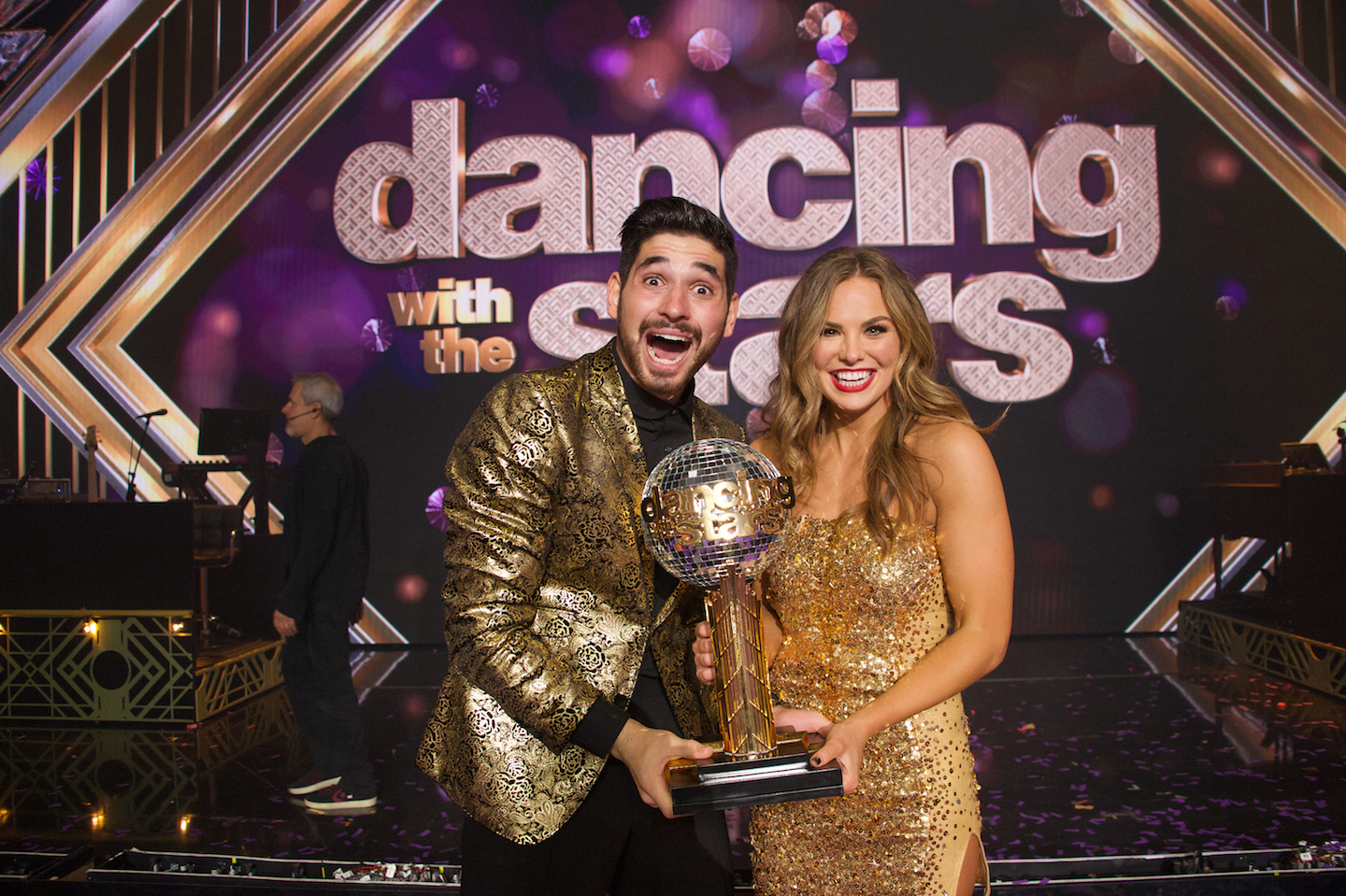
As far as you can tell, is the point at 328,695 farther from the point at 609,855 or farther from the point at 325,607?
the point at 609,855

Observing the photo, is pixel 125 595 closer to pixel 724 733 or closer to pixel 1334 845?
pixel 724 733

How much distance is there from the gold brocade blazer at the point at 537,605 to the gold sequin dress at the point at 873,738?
0.27 metres

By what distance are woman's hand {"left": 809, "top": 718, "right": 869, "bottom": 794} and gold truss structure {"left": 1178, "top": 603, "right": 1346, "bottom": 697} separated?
180 inches

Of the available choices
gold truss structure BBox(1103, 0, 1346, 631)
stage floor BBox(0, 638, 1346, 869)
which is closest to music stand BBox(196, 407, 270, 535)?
stage floor BBox(0, 638, 1346, 869)

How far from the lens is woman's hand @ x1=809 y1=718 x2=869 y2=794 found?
117cm

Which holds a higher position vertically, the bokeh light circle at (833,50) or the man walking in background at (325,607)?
the bokeh light circle at (833,50)

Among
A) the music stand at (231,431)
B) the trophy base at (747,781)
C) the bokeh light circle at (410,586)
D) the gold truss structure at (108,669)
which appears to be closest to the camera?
the trophy base at (747,781)

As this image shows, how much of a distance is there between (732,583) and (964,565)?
1.66 ft

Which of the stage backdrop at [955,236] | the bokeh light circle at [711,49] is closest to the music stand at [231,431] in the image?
the stage backdrop at [955,236]

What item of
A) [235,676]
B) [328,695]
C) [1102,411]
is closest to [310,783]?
[328,695]

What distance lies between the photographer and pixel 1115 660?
530 centimetres

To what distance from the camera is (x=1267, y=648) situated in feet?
16.3

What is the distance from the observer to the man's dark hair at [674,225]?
147 cm

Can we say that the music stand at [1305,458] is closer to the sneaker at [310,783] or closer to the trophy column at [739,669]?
the trophy column at [739,669]
